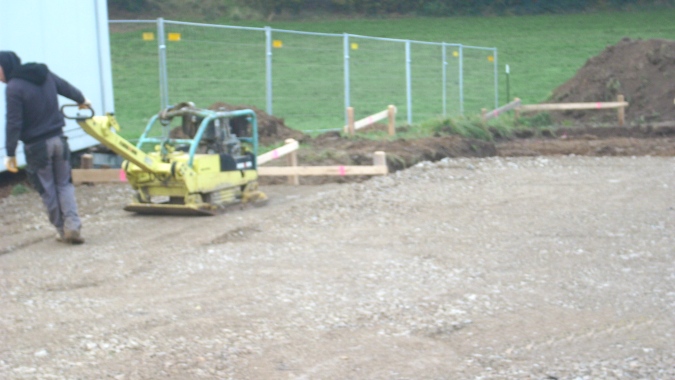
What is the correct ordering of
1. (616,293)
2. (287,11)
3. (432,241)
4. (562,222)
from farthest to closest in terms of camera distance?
(287,11) → (562,222) → (432,241) → (616,293)

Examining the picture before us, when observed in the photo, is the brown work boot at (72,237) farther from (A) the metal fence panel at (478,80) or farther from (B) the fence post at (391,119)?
(A) the metal fence panel at (478,80)

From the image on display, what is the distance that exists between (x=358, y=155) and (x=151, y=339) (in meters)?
9.20

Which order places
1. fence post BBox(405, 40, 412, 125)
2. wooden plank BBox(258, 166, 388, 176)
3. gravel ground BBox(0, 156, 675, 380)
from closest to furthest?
gravel ground BBox(0, 156, 675, 380) < wooden plank BBox(258, 166, 388, 176) < fence post BBox(405, 40, 412, 125)

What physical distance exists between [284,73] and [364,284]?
1314cm

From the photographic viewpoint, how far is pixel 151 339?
20.5 feet

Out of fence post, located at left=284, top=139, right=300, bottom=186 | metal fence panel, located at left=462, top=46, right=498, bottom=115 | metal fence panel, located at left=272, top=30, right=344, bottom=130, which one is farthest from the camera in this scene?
metal fence panel, located at left=462, top=46, right=498, bottom=115

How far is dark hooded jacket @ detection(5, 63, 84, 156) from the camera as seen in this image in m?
9.12

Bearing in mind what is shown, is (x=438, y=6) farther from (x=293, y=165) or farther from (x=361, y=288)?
(x=361, y=288)

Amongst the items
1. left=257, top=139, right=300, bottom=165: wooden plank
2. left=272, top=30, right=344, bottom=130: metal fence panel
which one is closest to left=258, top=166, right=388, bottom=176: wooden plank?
left=257, top=139, right=300, bottom=165: wooden plank

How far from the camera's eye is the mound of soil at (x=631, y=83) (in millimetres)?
24625

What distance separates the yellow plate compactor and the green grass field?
5138 mm

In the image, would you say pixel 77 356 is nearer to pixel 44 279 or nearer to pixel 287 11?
pixel 44 279

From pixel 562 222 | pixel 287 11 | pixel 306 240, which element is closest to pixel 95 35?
pixel 306 240

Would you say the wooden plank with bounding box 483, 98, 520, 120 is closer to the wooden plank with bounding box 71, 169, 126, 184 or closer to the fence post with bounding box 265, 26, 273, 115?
the fence post with bounding box 265, 26, 273, 115
